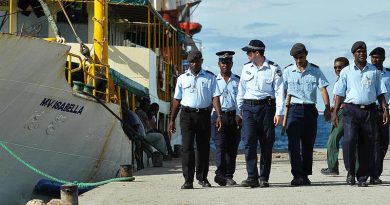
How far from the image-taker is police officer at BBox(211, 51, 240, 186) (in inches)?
416

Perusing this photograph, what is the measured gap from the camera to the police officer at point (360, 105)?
9.87 meters

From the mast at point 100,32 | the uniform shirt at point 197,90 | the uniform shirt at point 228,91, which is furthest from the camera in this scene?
the mast at point 100,32

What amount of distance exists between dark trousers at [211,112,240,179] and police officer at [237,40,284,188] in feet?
2.07

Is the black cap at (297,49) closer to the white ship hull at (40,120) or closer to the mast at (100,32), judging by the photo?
the white ship hull at (40,120)

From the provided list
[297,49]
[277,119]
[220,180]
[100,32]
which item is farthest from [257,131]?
[100,32]

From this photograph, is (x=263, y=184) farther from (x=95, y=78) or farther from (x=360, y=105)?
(x=95, y=78)

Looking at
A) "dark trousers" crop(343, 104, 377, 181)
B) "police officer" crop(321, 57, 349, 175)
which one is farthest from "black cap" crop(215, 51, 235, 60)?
"police officer" crop(321, 57, 349, 175)

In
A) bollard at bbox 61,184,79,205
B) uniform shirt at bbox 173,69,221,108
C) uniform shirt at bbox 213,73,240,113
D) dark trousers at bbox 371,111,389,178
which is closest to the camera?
bollard at bbox 61,184,79,205

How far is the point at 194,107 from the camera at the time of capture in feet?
32.9

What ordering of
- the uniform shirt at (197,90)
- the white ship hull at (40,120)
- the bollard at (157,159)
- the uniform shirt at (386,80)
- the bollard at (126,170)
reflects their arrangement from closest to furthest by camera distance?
the uniform shirt at (197,90) < the uniform shirt at (386,80) < the white ship hull at (40,120) < the bollard at (126,170) < the bollard at (157,159)

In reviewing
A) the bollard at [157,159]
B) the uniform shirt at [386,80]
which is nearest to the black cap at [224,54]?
the uniform shirt at [386,80]

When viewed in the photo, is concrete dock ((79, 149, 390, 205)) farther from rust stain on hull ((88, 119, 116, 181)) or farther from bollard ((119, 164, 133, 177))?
rust stain on hull ((88, 119, 116, 181))

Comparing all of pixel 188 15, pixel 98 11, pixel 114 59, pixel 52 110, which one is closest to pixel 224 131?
pixel 52 110

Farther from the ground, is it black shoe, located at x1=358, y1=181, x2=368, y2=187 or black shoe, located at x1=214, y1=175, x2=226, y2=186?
black shoe, located at x1=358, y1=181, x2=368, y2=187
